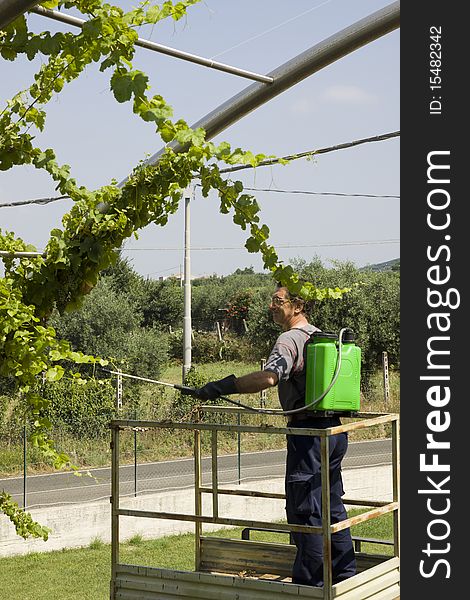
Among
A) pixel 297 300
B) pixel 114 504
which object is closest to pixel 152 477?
pixel 114 504

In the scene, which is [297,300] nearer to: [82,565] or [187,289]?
[82,565]

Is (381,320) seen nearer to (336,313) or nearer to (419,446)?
(336,313)

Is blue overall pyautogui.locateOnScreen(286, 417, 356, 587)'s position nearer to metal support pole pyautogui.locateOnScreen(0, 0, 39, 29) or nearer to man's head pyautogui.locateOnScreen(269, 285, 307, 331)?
man's head pyautogui.locateOnScreen(269, 285, 307, 331)

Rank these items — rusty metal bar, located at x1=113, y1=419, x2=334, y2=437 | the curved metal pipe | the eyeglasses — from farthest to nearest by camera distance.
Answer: the curved metal pipe < the eyeglasses < rusty metal bar, located at x1=113, y1=419, x2=334, y2=437

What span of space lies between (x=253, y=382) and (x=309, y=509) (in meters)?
0.81

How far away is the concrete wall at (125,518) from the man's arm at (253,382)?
24.2 ft

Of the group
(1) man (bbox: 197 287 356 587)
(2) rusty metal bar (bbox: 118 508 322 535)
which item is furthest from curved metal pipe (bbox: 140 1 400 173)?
(2) rusty metal bar (bbox: 118 508 322 535)

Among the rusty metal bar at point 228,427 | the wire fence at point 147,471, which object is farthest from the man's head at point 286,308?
the wire fence at point 147,471

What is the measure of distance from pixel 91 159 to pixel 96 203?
5.99 meters

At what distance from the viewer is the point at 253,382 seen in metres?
4.94

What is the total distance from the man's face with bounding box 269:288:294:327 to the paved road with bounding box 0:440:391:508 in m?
10.4

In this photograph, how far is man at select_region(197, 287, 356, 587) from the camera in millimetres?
5168

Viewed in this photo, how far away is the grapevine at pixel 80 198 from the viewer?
273cm

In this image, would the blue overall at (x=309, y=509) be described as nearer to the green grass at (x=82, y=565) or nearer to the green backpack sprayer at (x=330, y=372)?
the green backpack sprayer at (x=330, y=372)
